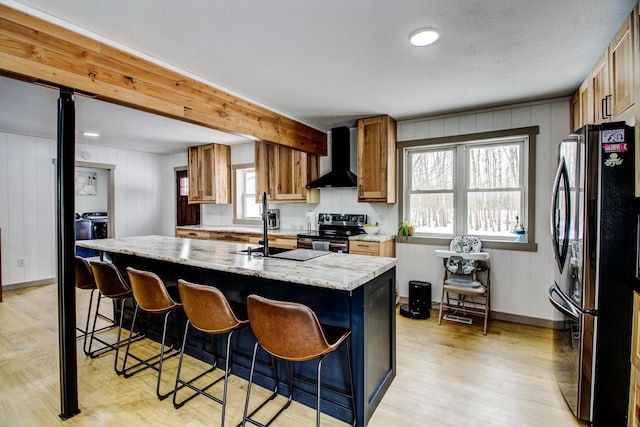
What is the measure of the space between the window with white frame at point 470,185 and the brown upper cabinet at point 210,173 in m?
3.32

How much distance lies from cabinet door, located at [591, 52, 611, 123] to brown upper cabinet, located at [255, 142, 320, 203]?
3.20m

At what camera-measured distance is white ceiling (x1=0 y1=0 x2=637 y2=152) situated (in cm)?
176

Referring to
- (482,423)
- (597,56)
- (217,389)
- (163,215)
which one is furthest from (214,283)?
(163,215)

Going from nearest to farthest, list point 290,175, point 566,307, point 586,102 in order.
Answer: point 566,307, point 586,102, point 290,175

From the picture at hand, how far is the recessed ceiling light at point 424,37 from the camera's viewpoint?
77.7 inches

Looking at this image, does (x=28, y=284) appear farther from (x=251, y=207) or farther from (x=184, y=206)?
(x=251, y=207)

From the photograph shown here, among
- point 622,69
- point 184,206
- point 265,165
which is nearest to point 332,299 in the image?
point 622,69

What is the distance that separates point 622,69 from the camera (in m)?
1.96

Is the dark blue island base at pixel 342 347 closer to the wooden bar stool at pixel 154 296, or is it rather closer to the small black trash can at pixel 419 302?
the wooden bar stool at pixel 154 296

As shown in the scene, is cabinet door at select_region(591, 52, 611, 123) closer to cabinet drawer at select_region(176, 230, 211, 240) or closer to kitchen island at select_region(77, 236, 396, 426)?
kitchen island at select_region(77, 236, 396, 426)

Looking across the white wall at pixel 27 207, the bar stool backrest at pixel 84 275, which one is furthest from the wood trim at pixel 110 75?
the white wall at pixel 27 207

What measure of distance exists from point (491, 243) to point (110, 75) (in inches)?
155

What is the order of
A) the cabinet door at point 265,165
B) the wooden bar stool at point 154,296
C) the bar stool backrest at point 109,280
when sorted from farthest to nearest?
the cabinet door at point 265,165 → the bar stool backrest at point 109,280 → the wooden bar stool at point 154,296

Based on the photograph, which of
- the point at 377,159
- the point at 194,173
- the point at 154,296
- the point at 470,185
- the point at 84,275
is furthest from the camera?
the point at 194,173
